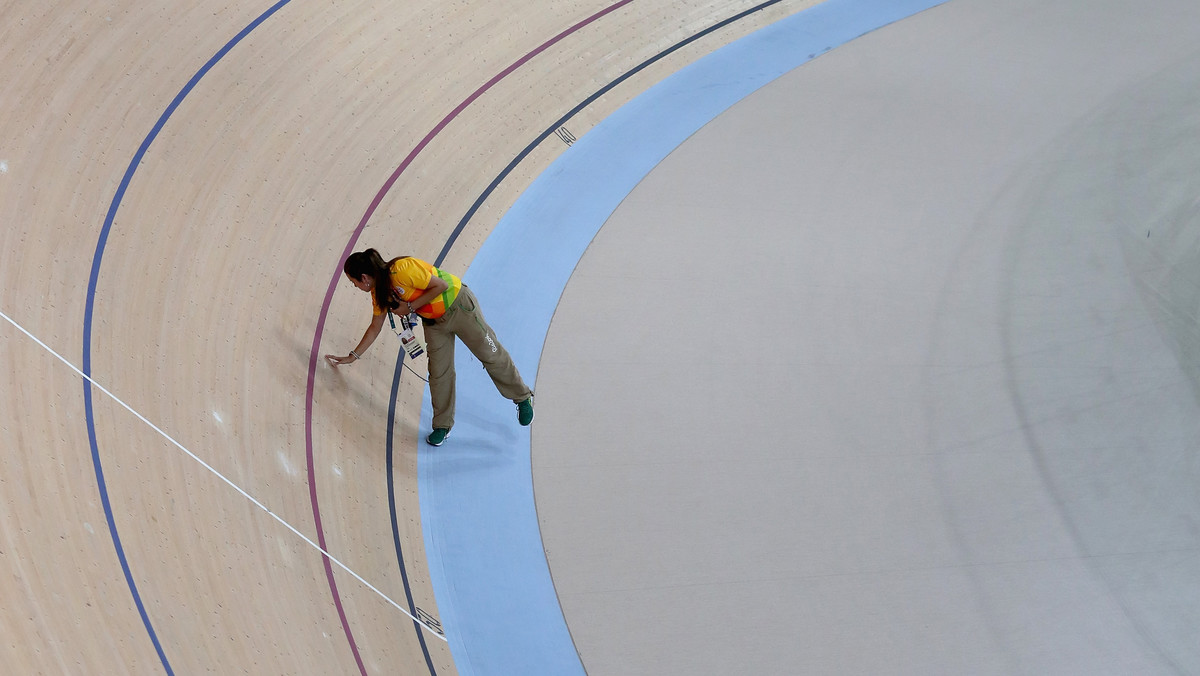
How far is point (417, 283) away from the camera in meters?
2.95

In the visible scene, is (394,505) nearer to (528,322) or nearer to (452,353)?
(452,353)

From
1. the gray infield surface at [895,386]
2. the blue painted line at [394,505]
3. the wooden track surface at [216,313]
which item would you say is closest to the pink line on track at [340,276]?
the wooden track surface at [216,313]

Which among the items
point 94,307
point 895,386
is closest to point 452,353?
point 94,307

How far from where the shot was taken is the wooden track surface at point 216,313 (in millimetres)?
2352

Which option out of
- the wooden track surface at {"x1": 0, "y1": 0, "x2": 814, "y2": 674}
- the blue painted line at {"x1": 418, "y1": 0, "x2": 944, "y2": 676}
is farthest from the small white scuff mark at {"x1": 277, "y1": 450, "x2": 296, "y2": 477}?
the blue painted line at {"x1": 418, "y1": 0, "x2": 944, "y2": 676}

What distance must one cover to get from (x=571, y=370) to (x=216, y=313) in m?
1.48

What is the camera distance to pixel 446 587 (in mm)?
3115

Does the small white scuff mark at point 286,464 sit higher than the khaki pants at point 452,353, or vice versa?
the khaki pants at point 452,353

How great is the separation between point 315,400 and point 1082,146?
4.65 metres

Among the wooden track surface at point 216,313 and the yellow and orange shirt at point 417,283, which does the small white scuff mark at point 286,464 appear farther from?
the yellow and orange shirt at point 417,283

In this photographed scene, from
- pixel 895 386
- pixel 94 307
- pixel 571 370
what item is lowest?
pixel 94 307

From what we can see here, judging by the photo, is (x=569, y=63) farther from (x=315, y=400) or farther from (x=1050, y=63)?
(x=1050, y=63)

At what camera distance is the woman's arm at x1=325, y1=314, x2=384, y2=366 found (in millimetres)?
3053

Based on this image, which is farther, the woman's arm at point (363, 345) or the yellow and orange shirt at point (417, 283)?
the woman's arm at point (363, 345)
